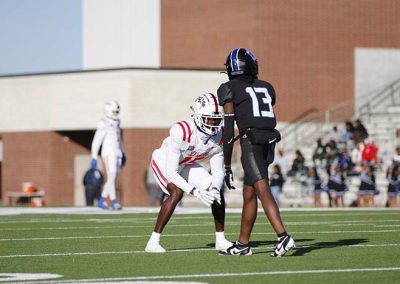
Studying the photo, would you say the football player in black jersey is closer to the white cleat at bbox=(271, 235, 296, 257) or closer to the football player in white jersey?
the white cleat at bbox=(271, 235, 296, 257)

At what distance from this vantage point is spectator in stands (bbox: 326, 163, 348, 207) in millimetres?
29609

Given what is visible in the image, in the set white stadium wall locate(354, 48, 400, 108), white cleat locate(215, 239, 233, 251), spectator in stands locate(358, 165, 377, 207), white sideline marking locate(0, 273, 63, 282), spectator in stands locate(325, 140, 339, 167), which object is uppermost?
white stadium wall locate(354, 48, 400, 108)

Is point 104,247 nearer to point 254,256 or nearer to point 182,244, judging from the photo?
point 182,244

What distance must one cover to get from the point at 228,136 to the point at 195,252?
1.33 meters

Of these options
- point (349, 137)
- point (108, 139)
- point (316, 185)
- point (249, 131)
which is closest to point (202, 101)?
point (249, 131)

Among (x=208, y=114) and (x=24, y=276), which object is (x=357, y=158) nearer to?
(x=208, y=114)

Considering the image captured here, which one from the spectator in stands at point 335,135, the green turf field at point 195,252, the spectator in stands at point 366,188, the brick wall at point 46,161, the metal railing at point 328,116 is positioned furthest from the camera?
the brick wall at point 46,161

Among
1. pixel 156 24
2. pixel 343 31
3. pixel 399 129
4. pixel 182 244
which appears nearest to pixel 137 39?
pixel 156 24

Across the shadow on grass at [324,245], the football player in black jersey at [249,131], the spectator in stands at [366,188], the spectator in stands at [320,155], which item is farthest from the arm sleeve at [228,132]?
the spectator in stands at [320,155]

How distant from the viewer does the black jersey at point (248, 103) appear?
1109 cm

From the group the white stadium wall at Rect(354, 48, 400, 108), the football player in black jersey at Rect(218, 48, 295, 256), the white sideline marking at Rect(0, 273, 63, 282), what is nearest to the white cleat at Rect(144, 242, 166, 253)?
the football player in black jersey at Rect(218, 48, 295, 256)

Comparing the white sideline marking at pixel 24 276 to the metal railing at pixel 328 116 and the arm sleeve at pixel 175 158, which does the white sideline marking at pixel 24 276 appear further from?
the metal railing at pixel 328 116

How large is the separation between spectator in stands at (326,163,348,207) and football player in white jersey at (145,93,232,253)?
17.8 metres

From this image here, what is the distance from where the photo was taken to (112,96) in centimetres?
3978
